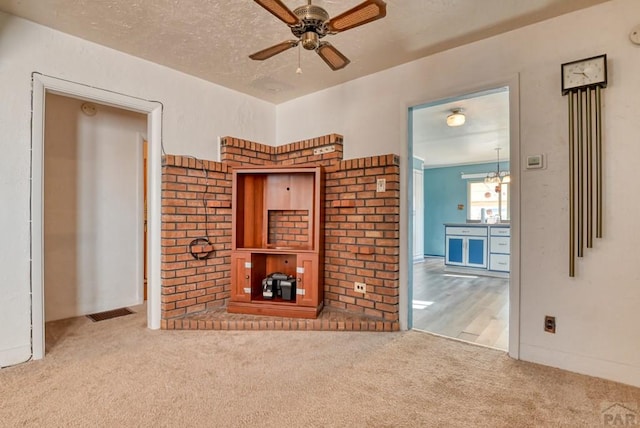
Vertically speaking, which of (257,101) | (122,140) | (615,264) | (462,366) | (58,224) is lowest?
(462,366)

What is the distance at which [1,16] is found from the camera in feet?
7.19

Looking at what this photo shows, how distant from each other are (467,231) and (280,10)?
5.66 metres

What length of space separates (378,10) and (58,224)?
3572 mm

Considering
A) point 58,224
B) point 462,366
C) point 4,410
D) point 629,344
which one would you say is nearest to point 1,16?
point 58,224

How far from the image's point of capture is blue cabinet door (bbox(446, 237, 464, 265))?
617cm

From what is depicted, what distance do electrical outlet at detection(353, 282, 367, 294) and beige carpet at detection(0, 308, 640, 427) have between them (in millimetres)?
535

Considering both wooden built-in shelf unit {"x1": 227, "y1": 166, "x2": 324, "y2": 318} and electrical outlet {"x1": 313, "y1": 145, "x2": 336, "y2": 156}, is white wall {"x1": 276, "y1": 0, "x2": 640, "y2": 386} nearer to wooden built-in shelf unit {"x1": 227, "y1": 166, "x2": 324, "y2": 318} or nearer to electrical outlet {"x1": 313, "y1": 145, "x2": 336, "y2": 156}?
electrical outlet {"x1": 313, "y1": 145, "x2": 336, "y2": 156}

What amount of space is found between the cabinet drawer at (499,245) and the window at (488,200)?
1.75 metres

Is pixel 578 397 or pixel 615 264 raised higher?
pixel 615 264

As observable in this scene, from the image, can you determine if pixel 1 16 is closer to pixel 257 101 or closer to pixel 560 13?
pixel 257 101

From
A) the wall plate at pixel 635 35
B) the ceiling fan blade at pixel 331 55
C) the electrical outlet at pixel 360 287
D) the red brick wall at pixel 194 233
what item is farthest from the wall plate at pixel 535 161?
the red brick wall at pixel 194 233

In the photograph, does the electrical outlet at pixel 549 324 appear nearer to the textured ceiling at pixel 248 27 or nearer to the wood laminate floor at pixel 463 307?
the wood laminate floor at pixel 463 307

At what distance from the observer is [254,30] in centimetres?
236

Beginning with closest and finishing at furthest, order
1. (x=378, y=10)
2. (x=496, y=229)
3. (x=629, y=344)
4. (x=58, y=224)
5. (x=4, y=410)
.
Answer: (x=378, y=10) < (x=4, y=410) < (x=629, y=344) < (x=58, y=224) < (x=496, y=229)
